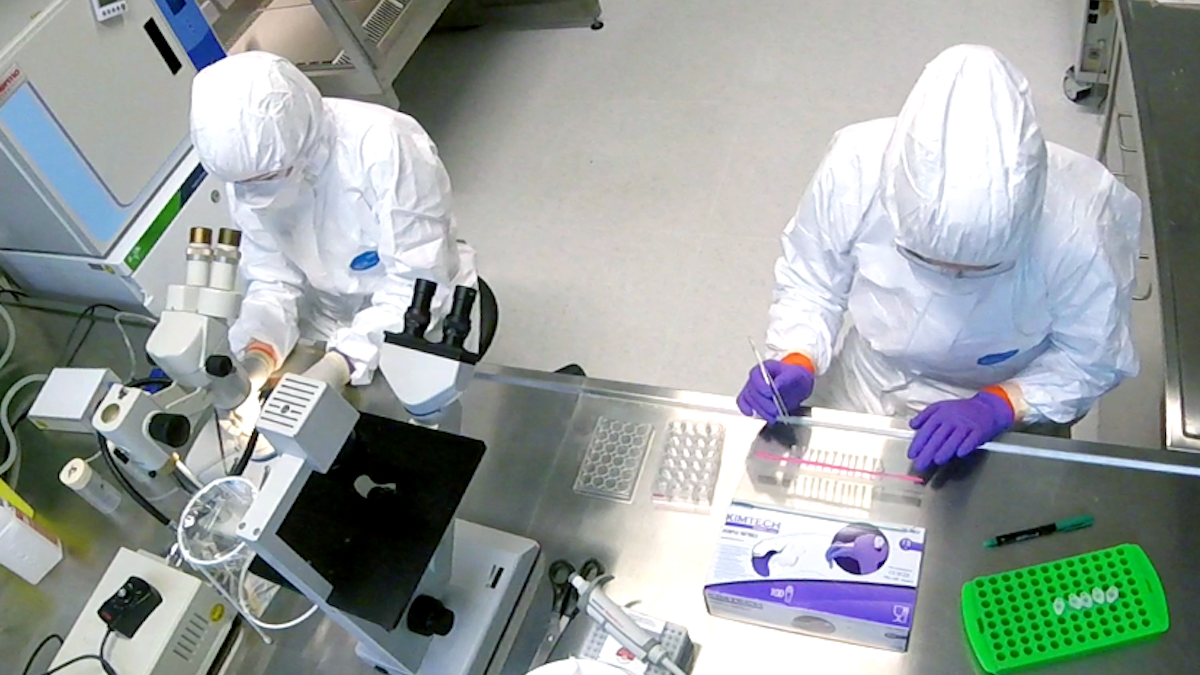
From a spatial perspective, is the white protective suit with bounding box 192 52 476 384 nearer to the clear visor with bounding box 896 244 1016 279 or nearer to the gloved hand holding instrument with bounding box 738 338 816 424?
the gloved hand holding instrument with bounding box 738 338 816 424

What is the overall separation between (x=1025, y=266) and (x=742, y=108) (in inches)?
67.6

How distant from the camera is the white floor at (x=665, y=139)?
2.35 metres

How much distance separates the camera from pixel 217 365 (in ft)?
3.74

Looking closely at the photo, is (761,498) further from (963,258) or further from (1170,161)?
(1170,161)

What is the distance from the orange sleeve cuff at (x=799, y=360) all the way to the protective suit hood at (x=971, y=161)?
0.32 metres

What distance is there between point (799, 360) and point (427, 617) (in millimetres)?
640

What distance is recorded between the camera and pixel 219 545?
1021 millimetres

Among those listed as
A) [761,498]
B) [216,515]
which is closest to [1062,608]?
[761,498]

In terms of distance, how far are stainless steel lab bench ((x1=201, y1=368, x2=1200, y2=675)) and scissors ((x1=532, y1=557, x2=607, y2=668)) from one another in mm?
14

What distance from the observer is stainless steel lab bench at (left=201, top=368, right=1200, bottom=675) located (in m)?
0.99

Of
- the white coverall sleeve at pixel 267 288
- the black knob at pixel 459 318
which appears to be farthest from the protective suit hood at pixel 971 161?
the white coverall sleeve at pixel 267 288

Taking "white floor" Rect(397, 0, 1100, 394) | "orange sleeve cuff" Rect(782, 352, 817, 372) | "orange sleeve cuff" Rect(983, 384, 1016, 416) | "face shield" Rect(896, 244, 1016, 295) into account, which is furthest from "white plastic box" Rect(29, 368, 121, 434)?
"white floor" Rect(397, 0, 1100, 394)

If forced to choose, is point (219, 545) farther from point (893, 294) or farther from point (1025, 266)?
point (1025, 266)

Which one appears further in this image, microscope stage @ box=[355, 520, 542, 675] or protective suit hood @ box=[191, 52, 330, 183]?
protective suit hood @ box=[191, 52, 330, 183]
